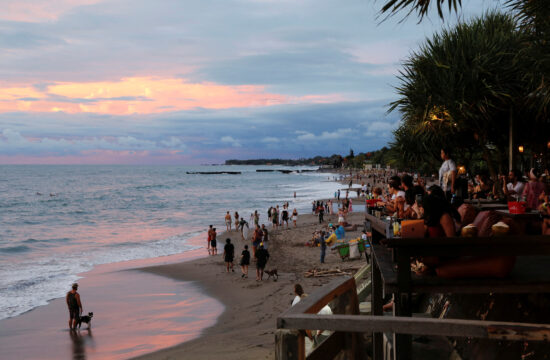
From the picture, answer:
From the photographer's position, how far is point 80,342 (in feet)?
41.9

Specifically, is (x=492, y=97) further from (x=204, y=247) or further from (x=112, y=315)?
(x=204, y=247)

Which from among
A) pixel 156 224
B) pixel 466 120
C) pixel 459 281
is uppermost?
pixel 466 120

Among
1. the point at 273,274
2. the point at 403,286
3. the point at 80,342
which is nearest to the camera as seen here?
the point at 403,286

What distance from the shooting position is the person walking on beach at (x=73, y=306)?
535 inches

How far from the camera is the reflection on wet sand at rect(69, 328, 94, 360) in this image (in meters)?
11.8

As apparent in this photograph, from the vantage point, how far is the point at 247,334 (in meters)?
12.5

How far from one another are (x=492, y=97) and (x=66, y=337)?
1590cm

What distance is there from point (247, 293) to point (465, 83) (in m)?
10.9

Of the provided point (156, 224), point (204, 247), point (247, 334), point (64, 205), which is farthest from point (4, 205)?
point (247, 334)

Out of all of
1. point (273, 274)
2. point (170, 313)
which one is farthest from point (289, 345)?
point (273, 274)

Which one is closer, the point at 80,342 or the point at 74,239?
the point at 80,342

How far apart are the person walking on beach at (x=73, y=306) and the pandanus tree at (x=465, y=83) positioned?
12.9m

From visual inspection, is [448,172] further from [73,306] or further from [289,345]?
[73,306]

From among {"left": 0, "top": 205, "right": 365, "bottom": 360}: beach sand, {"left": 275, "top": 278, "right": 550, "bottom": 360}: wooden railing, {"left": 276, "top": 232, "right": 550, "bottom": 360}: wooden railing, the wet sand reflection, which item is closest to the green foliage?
{"left": 0, "top": 205, "right": 365, "bottom": 360}: beach sand
